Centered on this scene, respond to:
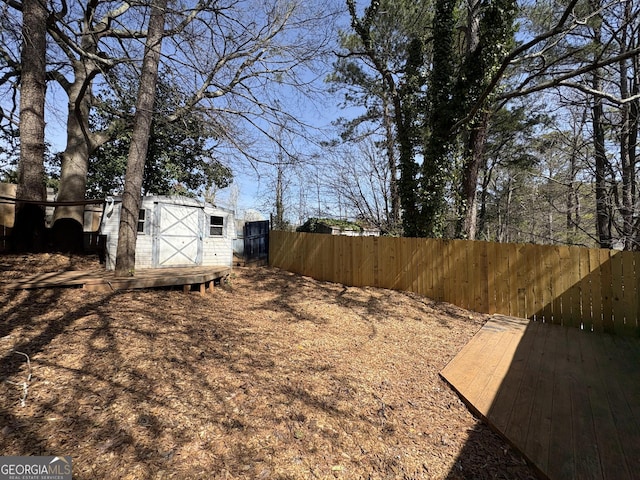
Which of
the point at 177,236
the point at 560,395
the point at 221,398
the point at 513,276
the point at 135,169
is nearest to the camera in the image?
the point at 221,398

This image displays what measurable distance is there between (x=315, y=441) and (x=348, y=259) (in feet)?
19.0

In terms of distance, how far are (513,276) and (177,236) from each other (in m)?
7.80

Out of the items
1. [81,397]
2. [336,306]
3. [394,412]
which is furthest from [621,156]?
A: [81,397]

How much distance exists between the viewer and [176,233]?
7.28m

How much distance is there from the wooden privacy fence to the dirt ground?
203cm

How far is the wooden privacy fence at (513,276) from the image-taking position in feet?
14.0

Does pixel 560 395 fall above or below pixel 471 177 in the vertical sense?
below

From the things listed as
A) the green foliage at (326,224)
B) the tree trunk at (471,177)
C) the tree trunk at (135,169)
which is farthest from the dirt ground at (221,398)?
the green foliage at (326,224)

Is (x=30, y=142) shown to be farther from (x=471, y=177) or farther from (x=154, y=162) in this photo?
(x=471, y=177)

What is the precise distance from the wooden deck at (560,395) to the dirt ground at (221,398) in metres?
0.17

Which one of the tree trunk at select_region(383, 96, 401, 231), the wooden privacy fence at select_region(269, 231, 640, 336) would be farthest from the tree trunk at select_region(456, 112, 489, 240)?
the tree trunk at select_region(383, 96, 401, 231)

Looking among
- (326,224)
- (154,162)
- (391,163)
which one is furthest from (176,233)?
(326,224)

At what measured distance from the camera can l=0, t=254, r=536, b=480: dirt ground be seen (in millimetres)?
1554

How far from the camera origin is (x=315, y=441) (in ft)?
5.97
